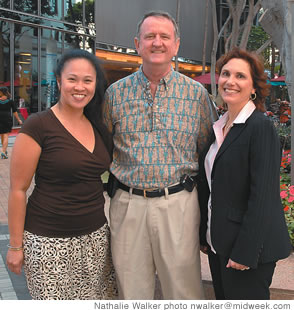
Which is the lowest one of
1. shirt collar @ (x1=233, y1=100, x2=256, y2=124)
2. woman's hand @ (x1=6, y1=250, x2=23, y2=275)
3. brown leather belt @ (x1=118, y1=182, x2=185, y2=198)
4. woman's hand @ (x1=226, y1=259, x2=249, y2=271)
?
woman's hand @ (x1=6, y1=250, x2=23, y2=275)

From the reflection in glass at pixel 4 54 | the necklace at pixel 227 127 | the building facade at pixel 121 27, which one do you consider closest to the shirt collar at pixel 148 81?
the necklace at pixel 227 127

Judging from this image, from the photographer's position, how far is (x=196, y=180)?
279 centimetres

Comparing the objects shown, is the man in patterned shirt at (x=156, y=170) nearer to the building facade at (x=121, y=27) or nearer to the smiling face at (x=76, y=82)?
the smiling face at (x=76, y=82)

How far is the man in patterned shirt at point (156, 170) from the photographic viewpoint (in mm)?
2654

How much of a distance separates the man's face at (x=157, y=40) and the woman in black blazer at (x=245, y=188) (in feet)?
1.12

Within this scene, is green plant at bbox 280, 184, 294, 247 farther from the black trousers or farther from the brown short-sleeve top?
the brown short-sleeve top

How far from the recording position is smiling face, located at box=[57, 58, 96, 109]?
246cm

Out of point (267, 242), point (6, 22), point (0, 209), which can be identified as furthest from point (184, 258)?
point (6, 22)

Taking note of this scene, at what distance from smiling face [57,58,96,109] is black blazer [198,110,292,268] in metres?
0.82

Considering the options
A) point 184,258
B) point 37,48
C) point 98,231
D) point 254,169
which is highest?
point 37,48

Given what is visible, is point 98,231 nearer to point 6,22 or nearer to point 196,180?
point 196,180

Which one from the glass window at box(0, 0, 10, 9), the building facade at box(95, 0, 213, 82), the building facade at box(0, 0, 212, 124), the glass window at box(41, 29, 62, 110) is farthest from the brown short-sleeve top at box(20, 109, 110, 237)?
the building facade at box(95, 0, 213, 82)

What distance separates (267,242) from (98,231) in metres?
0.97

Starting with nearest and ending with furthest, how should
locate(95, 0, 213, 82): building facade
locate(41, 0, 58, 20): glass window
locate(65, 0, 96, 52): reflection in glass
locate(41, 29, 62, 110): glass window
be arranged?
locate(41, 0, 58, 20): glass window, locate(41, 29, 62, 110): glass window, locate(65, 0, 96, 52): reflection in glass, locate(95, 0, 213, 82): building facade
